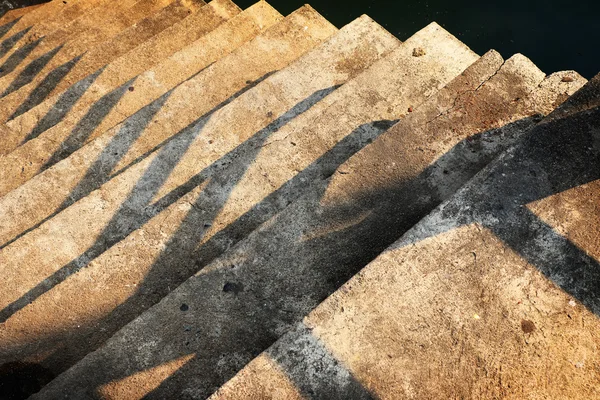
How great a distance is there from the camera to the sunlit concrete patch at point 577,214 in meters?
2.53

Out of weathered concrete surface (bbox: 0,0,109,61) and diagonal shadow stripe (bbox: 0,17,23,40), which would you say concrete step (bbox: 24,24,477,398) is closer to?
weathered concrete surface (bbox: 0,0,109,61)

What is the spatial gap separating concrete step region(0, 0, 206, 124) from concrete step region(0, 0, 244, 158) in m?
0.08

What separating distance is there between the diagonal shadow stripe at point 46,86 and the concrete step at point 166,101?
3.70 ft

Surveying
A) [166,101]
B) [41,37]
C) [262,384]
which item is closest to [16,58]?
[41,37]

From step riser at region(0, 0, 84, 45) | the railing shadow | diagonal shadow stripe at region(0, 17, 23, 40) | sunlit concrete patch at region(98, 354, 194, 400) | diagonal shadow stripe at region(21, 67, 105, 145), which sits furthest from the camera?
step riser at region(0, 0, 84, 45)

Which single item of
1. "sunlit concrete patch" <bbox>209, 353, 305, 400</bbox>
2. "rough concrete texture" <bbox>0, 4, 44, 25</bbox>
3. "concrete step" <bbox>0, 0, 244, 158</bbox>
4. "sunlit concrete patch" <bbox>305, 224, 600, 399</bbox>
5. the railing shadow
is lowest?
"sunlit concrete patch" <bbox>305, 224, 600, 399</bbox>

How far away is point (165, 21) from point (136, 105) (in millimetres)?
1763

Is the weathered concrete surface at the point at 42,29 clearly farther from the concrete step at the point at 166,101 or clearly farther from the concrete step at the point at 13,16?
the concrete step at the point at 166,101

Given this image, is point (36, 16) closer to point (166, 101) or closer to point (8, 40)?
point (8, 40)

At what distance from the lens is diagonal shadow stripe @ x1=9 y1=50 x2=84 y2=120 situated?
5.17 m

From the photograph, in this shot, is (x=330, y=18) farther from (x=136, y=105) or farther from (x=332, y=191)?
(x=332, y=191)

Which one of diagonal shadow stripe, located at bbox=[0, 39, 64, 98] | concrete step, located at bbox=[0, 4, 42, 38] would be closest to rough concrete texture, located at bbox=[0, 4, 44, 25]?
concrete step, located at bbox=[0, 4, 42, 38]

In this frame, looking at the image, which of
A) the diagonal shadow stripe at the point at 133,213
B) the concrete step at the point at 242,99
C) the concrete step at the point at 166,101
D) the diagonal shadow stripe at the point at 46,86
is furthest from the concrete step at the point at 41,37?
the diagonal shadow stripe at the point at 133,213

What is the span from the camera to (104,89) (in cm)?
479
